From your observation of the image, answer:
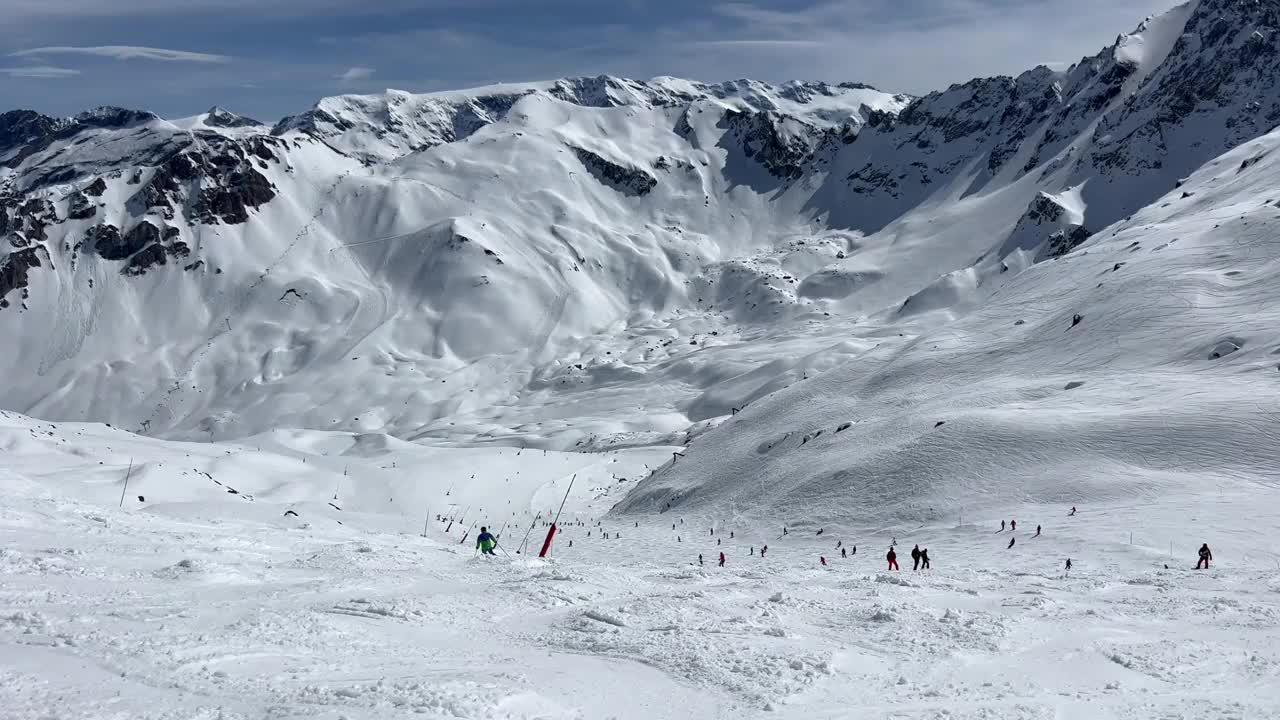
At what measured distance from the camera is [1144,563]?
1172 inches

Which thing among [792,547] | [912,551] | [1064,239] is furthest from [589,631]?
[1064,239]

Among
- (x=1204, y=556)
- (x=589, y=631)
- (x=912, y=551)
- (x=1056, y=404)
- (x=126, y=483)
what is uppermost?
(x=1056, y=404)

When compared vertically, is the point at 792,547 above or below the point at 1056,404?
below

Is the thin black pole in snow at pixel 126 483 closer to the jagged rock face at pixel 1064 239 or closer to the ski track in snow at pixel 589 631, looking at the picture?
the ski track in snow at pixel 589 631

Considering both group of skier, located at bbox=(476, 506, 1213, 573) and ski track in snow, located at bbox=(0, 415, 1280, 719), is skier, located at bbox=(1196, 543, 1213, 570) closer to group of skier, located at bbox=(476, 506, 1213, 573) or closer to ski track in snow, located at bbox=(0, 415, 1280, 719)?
group of skier, located at bbox=(476, 506, 1213, 573)

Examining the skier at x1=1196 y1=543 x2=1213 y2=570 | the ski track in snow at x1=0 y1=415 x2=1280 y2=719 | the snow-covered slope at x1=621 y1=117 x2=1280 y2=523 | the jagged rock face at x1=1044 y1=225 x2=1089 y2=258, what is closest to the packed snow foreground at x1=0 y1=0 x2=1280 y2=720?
the ski track in snow at x1=0 y1=415 x2=1280 y2=719

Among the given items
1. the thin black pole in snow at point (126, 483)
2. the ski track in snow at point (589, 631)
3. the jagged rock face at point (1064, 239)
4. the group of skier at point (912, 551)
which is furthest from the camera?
the jagged rock face at point (1064, 239)

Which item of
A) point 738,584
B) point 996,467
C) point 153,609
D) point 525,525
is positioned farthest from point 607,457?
point 153,609

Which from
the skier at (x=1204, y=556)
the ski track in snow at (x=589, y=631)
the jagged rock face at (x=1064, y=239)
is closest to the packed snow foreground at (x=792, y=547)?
the ski track in snow at (x=589, y=631)

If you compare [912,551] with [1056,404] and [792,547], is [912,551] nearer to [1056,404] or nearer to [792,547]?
[792,547]

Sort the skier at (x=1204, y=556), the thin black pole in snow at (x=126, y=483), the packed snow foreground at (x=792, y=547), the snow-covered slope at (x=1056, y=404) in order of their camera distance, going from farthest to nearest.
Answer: the thin black pole in snow at (x=126, y=483) → the snow-covered slope at (x=1056, y=404) → the skier at (x=1204, y=556) → the packed snow foreground at (x=792, y=547)

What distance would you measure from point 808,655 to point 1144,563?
20.4 metres

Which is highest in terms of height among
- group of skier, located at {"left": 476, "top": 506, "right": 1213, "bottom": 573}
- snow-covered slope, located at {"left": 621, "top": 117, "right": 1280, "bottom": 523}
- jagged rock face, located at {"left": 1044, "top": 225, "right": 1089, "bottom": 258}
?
jagged rock face, located at {"left": 1044, "top": 225, "right": 1089, "bottom": 258}

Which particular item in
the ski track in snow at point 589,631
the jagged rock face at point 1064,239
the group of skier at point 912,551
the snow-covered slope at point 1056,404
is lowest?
the ski track in snow at point 589,631
